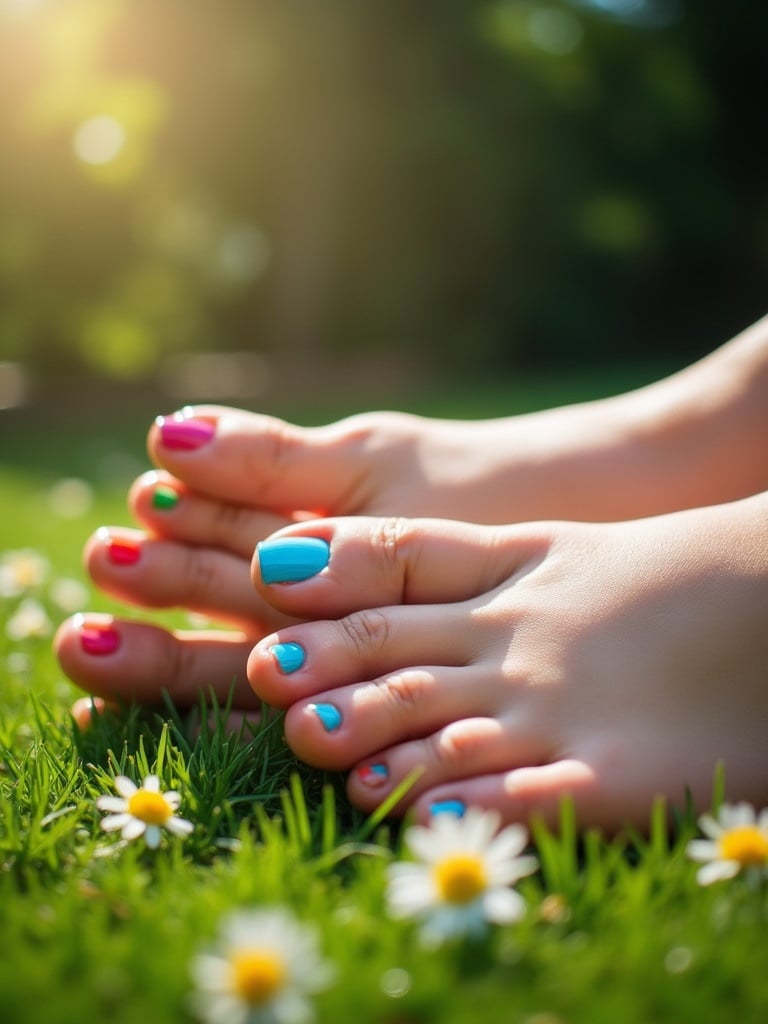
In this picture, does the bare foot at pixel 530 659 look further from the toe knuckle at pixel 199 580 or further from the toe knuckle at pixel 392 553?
the toe knuckle at pixel 199 580

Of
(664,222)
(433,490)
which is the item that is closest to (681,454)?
(433,490)

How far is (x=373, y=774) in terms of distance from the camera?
102 cm

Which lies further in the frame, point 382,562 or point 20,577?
point 20,577

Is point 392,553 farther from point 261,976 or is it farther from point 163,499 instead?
point 261,976

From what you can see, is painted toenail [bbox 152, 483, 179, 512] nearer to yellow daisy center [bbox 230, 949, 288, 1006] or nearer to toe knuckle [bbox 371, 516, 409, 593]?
toe knuckle [bbox 371, 516, 409, 593]

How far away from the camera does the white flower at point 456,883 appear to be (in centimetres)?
72

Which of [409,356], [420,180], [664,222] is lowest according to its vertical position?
[409,356]

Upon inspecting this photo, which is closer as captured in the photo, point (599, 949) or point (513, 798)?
point (599, 949)

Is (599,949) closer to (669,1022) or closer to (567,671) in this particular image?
(669,1022)

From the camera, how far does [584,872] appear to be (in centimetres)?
90

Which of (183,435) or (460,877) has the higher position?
(183,435)

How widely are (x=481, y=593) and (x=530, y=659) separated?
0.14m

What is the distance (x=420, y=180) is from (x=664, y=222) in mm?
3607

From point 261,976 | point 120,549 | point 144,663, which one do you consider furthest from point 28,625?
point 261,976
